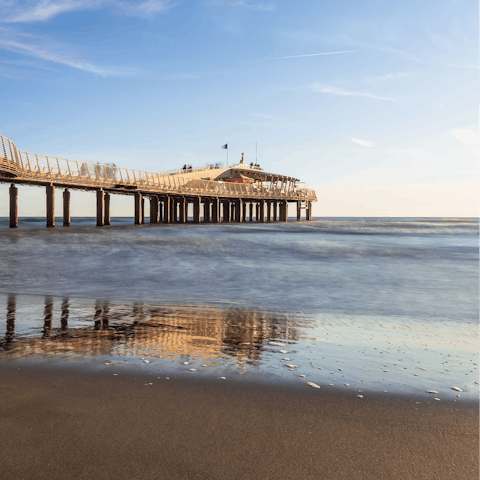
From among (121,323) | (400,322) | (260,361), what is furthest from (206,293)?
(260,361)

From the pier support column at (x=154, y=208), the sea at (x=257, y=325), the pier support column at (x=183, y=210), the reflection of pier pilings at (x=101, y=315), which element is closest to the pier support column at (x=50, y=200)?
the pier support column at (x=154, y=208)

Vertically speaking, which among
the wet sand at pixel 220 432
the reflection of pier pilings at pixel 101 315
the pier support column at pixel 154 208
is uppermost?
the pier support column at pixel 154 208

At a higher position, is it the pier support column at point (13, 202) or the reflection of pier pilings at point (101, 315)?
the pier support column at point (13, 202)

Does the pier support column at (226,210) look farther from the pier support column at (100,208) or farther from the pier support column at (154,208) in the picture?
the pier support column at (100,208)

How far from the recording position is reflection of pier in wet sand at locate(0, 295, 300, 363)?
178 inches

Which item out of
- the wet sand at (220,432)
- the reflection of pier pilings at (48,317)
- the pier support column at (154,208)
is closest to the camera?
the wet sand at (220,432)

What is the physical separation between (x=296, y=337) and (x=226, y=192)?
65171 millimetres

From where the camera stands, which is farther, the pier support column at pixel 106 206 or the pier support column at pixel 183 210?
the pier support column at pixel 183 210

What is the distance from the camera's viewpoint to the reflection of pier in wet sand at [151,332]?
4516 mm

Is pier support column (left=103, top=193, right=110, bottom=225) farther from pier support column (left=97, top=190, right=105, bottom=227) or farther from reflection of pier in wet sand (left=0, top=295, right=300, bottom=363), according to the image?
reflection of pier in wet sand (left=0, top=295, right=300, bottom=363)

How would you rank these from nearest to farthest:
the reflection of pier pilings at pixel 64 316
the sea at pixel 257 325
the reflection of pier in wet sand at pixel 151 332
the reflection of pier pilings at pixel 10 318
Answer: the sea at pixel 257 325
the reflection of pier in wet sand at pixel 151 332
the reflection of pier pilings at pixel 10 318
the reflection of pier pilings at pixel 64 316

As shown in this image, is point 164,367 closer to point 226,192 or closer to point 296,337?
point 296,337

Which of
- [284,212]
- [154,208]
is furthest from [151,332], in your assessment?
[284,212]

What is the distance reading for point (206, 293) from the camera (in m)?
9.84
